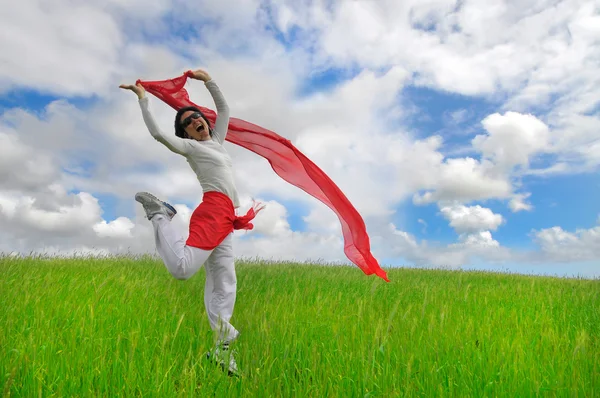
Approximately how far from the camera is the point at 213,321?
3.94 m

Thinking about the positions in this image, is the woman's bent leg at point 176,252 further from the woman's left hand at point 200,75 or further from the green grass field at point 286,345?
the woman's left hand at point 200,75

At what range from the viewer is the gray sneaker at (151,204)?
152 inches

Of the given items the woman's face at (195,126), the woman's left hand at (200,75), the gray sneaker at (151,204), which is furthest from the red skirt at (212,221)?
the woman's left hand at (200,75)

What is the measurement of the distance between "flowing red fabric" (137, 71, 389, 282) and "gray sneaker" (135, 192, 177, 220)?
1.69 m

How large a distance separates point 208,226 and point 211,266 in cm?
40

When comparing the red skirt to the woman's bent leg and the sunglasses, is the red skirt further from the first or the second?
the sunglasses

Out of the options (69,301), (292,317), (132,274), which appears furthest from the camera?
(132,274)

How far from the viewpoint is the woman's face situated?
4312mm

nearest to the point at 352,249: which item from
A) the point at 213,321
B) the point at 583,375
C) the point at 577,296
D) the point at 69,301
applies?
the point at 213,321

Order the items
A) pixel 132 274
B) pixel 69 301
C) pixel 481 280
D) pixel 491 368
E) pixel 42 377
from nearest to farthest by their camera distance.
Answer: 1. pixel 42 377
2. pixel 491 368
3. pixel 69 301
4. pixel 132 274
5. pixel 481 280

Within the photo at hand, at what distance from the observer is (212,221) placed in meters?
3.88

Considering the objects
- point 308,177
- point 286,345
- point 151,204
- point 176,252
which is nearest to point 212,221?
point 176,252

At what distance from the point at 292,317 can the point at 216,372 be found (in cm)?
164

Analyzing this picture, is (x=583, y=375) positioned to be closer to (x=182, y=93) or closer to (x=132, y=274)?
(x=182, y=93)
